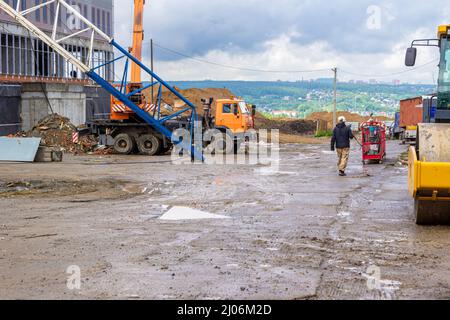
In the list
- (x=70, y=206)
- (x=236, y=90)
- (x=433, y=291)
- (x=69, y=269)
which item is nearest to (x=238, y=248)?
(x=69, y=269)

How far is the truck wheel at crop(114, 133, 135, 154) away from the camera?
31.1 metres

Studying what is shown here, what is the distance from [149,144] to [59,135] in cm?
480

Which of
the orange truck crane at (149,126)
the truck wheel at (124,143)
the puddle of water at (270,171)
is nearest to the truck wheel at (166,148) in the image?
the orange truck crane at (149,126)

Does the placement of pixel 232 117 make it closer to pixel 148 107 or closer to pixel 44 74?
pixel 148 107

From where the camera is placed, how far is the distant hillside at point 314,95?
325 ft

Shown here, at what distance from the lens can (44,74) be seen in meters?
52.9

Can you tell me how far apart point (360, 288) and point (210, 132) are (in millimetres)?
24587

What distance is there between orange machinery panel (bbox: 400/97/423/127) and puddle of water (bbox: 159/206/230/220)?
33064 millimetres

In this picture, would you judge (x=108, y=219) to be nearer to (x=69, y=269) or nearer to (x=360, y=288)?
(x=69, y=269)

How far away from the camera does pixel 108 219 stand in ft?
39.8

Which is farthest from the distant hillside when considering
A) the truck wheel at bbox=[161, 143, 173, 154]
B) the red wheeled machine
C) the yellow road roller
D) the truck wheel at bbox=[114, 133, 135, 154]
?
the yellow road roller

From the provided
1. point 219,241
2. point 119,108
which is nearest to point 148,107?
point 119,108

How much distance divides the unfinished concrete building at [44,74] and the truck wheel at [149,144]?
14.5 ft

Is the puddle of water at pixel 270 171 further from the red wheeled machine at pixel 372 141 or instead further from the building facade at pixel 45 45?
the building facade at pixel 45 45
